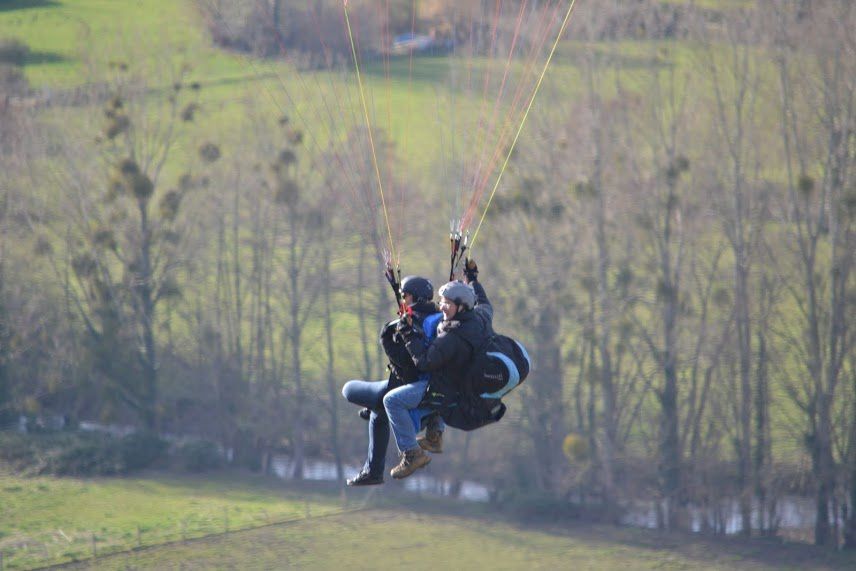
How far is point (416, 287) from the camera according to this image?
25.8 ft

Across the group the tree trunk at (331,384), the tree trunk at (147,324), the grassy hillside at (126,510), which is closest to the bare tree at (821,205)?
the tree trunk at (331,384)

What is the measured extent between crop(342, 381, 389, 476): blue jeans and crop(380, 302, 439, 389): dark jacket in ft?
0.51

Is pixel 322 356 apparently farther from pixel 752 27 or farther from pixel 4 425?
pixel 752 27

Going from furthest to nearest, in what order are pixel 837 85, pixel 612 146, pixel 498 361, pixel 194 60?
pixel 194 60 → pixel 612 146 → pixel 837 85 → pixel 498 361

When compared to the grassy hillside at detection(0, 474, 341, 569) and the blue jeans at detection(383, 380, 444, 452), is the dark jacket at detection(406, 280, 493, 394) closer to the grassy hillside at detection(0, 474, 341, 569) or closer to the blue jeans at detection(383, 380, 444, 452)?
the blue jeans at detection(383, 380, 444, 452)

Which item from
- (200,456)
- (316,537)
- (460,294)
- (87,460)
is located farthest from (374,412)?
(87,460)

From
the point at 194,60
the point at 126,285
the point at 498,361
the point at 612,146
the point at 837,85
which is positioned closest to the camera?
the point at 498,361

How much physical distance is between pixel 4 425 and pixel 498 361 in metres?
30.1

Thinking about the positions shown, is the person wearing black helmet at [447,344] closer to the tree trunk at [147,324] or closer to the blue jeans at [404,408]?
the blue jeans at [404,408]

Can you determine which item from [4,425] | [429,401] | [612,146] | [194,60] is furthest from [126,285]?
[429,401]

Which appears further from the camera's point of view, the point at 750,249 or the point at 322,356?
the point at 322,356

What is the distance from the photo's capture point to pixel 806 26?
99.3 ft

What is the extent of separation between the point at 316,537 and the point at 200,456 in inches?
220

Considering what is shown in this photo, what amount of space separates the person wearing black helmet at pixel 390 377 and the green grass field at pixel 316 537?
20562 mm
